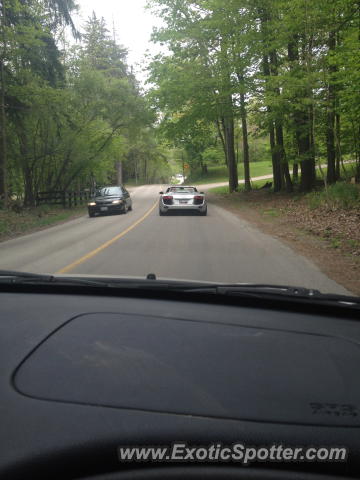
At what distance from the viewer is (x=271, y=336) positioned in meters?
2.14

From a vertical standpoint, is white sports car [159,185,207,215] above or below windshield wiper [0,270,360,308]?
above

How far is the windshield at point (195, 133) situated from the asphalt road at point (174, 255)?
5 cm

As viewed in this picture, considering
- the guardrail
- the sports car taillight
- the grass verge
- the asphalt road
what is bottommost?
the asphalt road

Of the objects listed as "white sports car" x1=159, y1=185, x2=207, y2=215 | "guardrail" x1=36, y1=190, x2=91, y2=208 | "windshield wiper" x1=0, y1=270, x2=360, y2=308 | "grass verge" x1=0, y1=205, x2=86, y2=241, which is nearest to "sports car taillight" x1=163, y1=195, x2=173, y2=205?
"white sports car" x1=159, y1=185, x2=207, y2=215

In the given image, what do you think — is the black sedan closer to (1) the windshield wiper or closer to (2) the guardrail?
(2) the guardrail

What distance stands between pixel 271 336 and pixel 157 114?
27483 millimetres

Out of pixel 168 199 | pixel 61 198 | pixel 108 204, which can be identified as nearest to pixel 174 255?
pixel 168 199

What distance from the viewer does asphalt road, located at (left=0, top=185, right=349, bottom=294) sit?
23.2ft

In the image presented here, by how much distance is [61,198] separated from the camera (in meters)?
27.0

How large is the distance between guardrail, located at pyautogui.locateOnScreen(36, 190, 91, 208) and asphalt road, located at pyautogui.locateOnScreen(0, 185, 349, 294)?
43.7ft

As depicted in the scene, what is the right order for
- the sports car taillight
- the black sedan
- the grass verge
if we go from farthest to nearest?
1. the black sedan
2. the sports car taillight
3. the grass verge

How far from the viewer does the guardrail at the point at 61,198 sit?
2677 cm

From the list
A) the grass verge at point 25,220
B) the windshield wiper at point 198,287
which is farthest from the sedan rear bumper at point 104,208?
the windshield wiper at point 198,287

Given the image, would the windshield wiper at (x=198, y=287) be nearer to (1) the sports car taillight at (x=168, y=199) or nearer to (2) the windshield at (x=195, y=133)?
(2) the windshield at (x=195, y=133)
